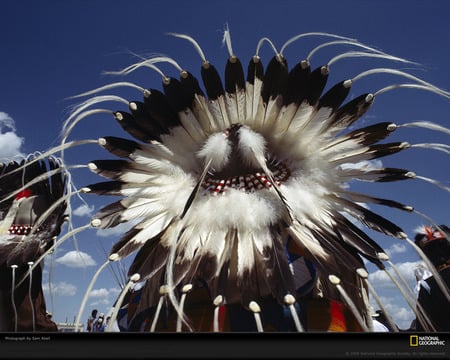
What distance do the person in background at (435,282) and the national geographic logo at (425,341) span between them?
0.02 m

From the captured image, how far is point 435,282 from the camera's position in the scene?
1166 mm

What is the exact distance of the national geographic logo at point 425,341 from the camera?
93 cm

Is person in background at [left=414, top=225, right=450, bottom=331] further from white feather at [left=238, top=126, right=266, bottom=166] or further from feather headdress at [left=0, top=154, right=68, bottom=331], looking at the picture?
feather headdress at [left=0, top=154, right=68, bottom=331]

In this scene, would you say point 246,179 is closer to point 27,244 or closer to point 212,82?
point 212,82

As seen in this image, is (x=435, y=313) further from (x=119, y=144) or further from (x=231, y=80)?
(x=119, y=144)

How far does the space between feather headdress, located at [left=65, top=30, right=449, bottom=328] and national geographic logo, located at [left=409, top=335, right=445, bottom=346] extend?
0.14m

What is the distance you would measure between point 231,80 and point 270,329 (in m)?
0.63

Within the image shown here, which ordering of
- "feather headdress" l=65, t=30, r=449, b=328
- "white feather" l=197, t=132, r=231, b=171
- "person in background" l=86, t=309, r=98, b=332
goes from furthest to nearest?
"person in background" l=86, t=309, r=98, b=332 → "white feather" l=197, t=132, r=231, b=171 → "feather headdress" l=65, t=30, r=449, b=328

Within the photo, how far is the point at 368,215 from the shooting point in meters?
0.96

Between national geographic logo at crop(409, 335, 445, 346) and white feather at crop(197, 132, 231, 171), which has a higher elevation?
white feather at crop(197, 132, 231, 171)

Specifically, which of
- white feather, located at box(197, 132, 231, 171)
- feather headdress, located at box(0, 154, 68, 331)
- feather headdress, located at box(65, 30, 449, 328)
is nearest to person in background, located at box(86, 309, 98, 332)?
feather headdress, located at box(0, 154, 68, 331)

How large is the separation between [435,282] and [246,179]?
0.69m

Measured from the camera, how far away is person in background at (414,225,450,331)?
1.03 metres

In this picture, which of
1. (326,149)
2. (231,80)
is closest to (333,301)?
(326,149)
